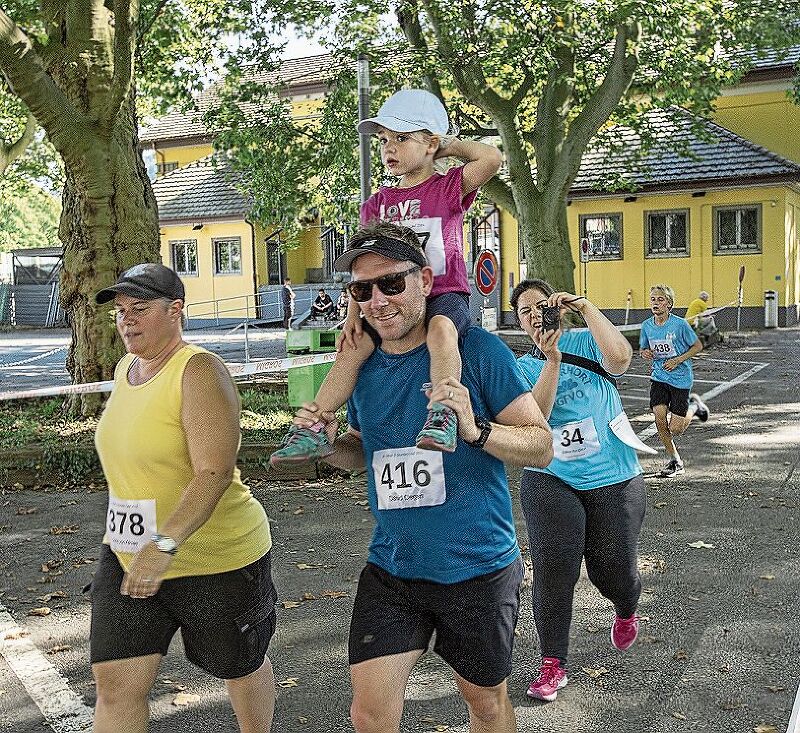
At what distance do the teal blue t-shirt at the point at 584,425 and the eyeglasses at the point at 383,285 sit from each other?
5.86 ft

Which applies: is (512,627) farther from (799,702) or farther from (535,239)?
(535,239)

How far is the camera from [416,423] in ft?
11.6

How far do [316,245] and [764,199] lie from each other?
61.3 ft

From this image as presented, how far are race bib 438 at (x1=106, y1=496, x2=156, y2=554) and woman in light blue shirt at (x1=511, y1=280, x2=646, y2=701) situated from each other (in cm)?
194

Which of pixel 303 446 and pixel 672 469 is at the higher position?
pixel 303 446

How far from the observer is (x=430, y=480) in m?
3.50

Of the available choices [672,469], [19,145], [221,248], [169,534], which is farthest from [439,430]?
[221,248]

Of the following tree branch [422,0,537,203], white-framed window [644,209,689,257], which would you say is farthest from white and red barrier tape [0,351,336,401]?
white-framed window [644,209,689,257]

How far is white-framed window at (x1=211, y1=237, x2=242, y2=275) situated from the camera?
43906mm

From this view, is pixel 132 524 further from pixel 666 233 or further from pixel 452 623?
pixel 666 233

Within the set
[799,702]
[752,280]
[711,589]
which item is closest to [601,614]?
[711,589]

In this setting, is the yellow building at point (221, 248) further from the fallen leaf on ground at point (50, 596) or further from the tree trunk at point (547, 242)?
the fallen leaf on ground at point (50, 596)

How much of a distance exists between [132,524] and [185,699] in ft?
5.46

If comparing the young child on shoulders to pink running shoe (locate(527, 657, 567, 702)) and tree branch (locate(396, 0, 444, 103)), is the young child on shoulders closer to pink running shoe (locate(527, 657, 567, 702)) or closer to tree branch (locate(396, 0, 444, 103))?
pink running shoe (locate(527, 657, 567, 702))
